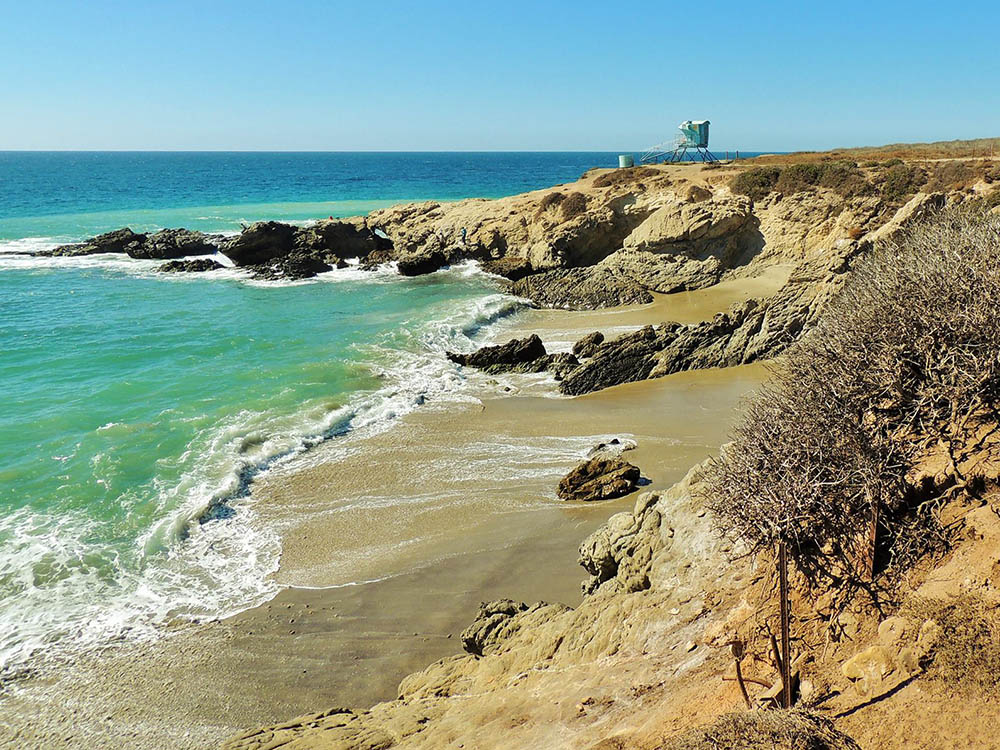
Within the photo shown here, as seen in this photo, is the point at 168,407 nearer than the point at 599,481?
No

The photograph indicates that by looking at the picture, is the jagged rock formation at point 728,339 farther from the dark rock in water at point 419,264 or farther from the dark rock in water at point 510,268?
the dark rock in water at point 419,264

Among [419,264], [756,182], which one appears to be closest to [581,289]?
[419,264]

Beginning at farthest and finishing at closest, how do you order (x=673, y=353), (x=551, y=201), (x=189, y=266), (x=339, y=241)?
(x=339, y=241)
(x=189, y=266)
(x=551, y=201)
(x=673, y=353)

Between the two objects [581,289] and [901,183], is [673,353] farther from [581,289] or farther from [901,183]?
[901,183]

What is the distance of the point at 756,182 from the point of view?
33.7 meters

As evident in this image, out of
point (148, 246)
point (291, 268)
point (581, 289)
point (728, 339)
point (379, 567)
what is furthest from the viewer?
point (148, 246)

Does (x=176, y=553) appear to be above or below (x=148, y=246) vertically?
below

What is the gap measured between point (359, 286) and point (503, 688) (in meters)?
29.8

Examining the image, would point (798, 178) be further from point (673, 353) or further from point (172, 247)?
point (172, 247)

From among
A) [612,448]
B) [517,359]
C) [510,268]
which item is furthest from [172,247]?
[612,448]

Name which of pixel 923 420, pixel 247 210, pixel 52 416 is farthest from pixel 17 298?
pixel 247 210

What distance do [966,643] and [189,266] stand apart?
40.7m

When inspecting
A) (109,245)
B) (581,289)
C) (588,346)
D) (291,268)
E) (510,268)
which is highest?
(109,245)

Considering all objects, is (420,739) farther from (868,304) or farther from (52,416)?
(52,416)
